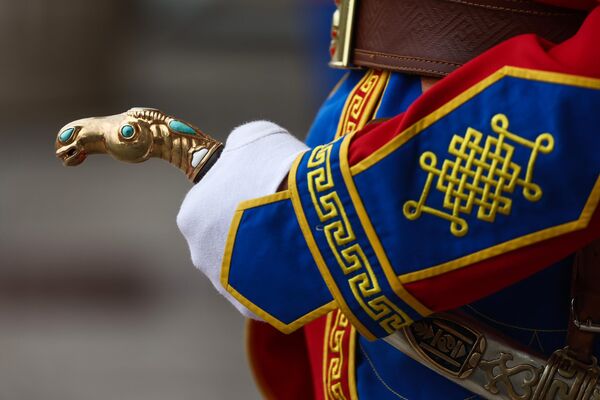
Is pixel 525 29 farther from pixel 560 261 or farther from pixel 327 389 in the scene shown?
pixel 327 389

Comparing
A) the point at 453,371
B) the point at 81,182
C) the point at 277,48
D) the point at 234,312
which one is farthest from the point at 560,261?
the point at 277,48

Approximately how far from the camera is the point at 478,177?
82 centimetres

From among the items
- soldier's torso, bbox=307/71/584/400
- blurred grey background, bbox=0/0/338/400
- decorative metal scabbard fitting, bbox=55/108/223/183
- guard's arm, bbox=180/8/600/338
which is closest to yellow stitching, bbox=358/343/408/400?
soldier's torso, bbox=307/71/584/400

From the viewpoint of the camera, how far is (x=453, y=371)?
0.94m

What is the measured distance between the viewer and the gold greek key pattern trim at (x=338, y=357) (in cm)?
104

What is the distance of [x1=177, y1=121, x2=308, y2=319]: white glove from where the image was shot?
0.90m

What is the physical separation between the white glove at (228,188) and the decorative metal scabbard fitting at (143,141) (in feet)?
0.07

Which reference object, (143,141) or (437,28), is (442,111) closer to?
(437,28)

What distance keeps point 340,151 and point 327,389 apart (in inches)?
12.8

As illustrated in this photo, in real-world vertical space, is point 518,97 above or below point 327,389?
above

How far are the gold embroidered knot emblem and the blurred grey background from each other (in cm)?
86

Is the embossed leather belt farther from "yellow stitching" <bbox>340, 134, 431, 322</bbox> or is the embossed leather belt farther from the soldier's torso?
"yellow stitching" <bbox>340, 134, 431, 322</bbox>

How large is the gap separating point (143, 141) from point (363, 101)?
0.22 metres

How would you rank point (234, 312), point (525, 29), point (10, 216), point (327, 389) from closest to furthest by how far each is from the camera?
point (525, 29) < point (327, 389) < point (234, 312) < point (10, 216)
